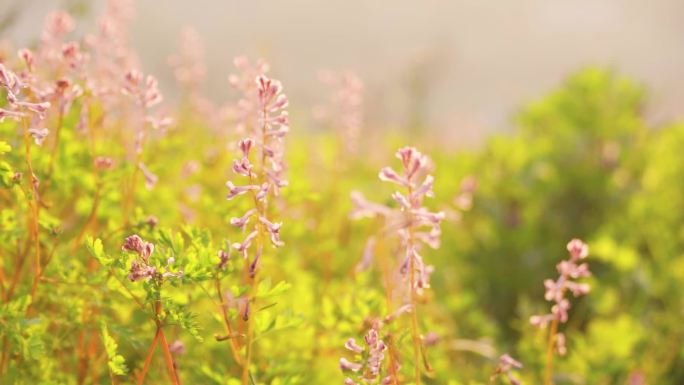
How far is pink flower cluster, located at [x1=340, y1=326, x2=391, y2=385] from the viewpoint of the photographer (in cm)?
108

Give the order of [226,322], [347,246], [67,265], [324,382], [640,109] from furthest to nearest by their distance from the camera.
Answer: [640,109] → [347,246] → [324,382] → [67,265] → [226,322]

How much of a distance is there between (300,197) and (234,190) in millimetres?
945

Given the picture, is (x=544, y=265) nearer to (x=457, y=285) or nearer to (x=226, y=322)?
(x=457, y=285)

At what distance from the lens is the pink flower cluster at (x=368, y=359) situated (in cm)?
108

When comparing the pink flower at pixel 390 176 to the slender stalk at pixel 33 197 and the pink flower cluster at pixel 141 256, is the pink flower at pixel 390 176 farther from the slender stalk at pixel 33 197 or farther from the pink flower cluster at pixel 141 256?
the slender stalk at pixel 33 197

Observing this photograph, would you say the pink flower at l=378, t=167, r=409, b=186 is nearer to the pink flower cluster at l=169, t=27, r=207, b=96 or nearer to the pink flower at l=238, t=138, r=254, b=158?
the pink flower at l=238, t=138, r=254, b=158

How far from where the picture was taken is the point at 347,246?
367 centimetres

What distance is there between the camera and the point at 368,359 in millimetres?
1111

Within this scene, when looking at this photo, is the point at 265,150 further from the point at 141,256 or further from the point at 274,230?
the point at 141,256

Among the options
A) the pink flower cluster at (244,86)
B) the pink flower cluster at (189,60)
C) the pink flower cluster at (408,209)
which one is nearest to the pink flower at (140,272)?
the pink flower cluster at (408,209)

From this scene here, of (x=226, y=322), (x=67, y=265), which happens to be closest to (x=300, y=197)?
(x=67, y=265)

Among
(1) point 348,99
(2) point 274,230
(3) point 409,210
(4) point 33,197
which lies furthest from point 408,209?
(1) point 348,99

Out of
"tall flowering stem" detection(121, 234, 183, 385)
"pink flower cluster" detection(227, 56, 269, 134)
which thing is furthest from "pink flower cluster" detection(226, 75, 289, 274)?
"pink flower cluster" detection(227, 56, 269, 134)

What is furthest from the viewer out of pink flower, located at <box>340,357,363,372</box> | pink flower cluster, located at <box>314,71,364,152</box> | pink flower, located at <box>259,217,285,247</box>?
pink flower cluster, located at <box>314,71,364,152</box>
